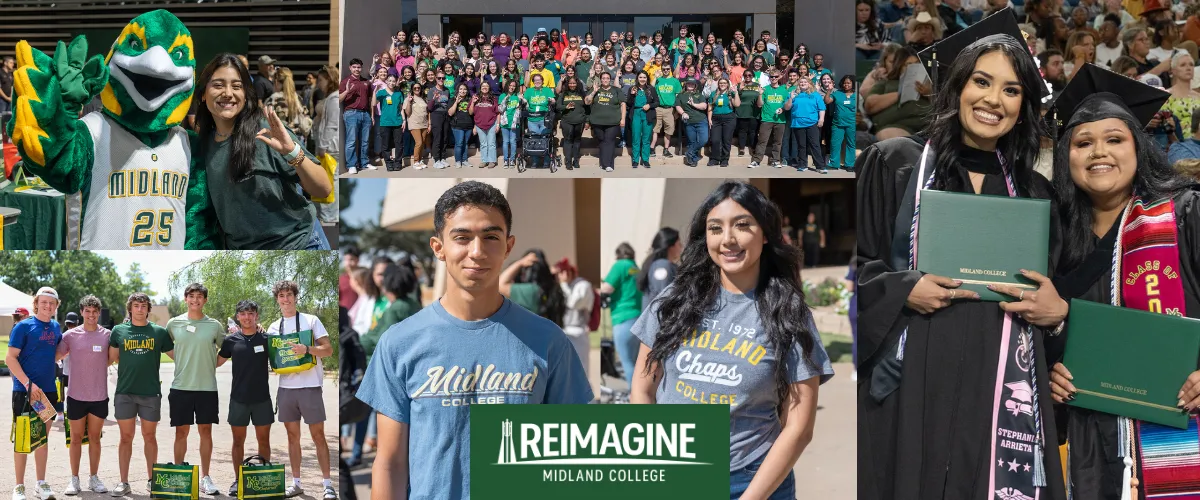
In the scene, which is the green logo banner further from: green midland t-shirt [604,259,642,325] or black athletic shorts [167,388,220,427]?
black athletic shorts [167,388,220,427]

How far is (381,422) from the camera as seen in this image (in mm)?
3178

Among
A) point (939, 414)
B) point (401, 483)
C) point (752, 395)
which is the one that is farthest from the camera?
point (939, 414)

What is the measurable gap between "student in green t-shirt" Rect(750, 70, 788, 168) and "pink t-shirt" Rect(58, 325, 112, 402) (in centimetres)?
317

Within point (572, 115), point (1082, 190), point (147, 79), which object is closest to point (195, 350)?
point (147, 79)

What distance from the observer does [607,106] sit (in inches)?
205

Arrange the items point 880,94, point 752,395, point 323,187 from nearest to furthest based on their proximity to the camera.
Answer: point 752,395 → point 323,187 → point 880,94

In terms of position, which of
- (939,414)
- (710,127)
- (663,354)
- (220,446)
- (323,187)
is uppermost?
(710,127)

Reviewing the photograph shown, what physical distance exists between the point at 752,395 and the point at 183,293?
253cm

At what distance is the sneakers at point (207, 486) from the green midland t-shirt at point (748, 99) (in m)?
3.16

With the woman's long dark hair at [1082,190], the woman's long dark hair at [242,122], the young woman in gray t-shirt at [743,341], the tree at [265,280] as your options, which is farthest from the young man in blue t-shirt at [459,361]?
the woman's long dark hair at [1082,190]

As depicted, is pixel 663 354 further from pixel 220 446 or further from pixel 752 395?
pixel 220 446

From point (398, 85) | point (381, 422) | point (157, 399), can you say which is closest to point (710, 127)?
point (398, 85)

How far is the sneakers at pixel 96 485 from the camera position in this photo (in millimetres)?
4223

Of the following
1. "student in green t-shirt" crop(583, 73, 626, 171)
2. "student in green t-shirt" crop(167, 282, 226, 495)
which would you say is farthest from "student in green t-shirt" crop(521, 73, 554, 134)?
"student in green t-shirt" crop(167, 282, 226, 495)
